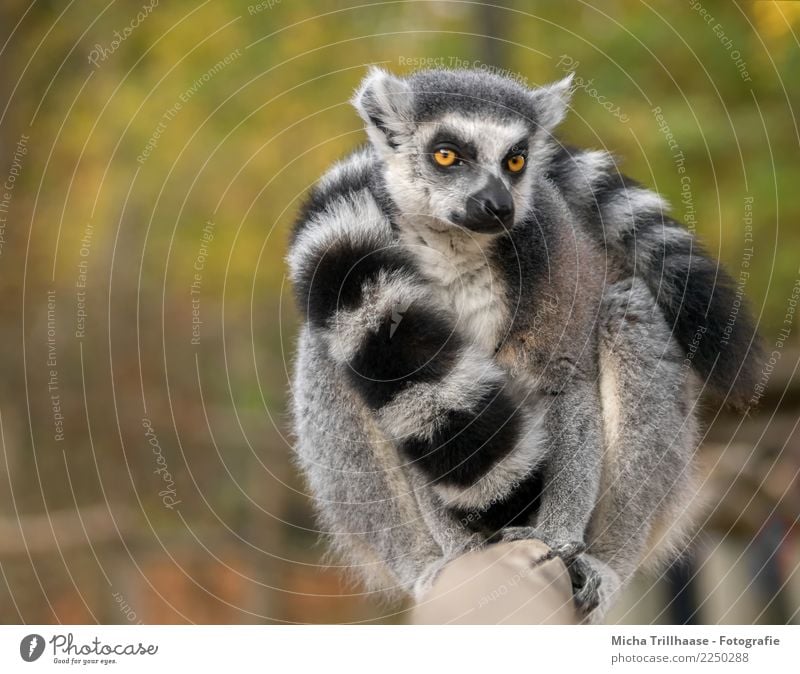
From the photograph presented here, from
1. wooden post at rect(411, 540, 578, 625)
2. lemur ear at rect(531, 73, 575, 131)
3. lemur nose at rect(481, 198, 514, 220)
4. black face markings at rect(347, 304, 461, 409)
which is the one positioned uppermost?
lemur ear at rect(531, 73, 575, 131)

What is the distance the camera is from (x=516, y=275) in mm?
3500

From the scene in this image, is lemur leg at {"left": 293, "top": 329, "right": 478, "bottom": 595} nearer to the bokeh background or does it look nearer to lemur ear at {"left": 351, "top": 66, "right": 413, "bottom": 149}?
lemur ear at {"left": 351, "top": 66, "right": 413, "bottom": 149}

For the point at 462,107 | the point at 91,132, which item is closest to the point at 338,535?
the point at 462,107

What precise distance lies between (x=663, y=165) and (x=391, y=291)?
405 cm

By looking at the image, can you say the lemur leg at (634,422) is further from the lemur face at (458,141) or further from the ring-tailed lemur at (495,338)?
the lemur face at (458,141)

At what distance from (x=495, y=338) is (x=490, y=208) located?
0.47 meters

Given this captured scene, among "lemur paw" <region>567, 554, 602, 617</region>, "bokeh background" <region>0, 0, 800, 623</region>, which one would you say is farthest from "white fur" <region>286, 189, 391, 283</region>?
"bokeh background" <region>0, 0, 800, 623</region>

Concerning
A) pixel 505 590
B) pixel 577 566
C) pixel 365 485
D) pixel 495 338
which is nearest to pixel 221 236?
pixel 365 485

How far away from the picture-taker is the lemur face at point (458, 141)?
11.2 ft

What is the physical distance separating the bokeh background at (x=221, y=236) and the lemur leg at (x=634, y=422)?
2.44m

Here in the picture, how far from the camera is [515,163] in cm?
352

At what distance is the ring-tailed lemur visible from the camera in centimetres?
308

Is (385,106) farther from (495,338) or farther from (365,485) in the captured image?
(365,485)

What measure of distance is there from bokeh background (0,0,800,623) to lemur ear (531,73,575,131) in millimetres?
2335
